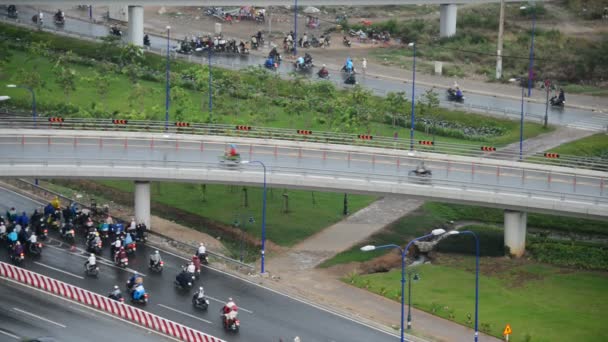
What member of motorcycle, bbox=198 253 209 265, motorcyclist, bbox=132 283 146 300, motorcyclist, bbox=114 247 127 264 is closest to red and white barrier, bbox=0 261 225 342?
motorcyclist, bbox=132 283 146 300

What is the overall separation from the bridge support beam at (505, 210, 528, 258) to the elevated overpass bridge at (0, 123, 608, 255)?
68 millimetres

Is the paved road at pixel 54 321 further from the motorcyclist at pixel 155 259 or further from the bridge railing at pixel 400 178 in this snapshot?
the bridge railing at pixel 400 178

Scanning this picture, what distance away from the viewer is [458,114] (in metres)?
139

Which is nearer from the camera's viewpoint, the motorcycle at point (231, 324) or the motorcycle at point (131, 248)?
the motorcycle at point (231, 324)

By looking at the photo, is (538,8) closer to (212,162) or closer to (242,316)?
(212,162)

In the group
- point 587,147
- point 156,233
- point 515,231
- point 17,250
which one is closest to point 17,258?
point 17,250

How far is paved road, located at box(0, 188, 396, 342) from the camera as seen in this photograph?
92.5 m

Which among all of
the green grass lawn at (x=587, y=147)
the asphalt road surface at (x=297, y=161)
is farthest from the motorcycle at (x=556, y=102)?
the asphalt road surface at (x=297, y=161)

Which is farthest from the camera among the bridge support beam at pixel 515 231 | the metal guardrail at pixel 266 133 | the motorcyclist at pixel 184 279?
the metal guardrail at pixel 266 133

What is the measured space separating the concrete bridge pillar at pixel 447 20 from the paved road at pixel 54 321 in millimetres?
76085

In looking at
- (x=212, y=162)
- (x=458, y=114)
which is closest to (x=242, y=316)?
(x=212, y=162)

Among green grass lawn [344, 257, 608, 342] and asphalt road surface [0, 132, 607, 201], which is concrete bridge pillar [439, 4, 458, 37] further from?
green grass lawn [344, 257, 608, 342]

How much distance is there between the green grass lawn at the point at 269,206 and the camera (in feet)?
366

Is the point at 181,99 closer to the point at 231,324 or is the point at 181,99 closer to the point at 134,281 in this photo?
the point at 134,281
